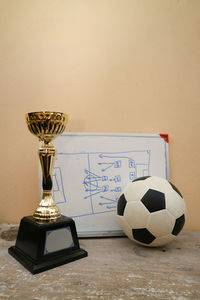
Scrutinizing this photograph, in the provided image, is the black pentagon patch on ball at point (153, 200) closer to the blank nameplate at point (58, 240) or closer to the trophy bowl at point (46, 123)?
the blank nameplate at point (58, 240)

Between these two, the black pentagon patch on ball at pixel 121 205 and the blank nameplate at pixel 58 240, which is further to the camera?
the black pentagon patch on ball at pixel 121 205

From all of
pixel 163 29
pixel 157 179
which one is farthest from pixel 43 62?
pixel 157 179

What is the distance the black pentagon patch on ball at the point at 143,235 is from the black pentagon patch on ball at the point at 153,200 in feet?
0.27

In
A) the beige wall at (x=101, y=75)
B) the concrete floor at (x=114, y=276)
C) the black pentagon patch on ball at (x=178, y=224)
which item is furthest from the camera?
the beige wall at (x=101, y=75)

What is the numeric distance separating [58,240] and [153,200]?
37 centimetres

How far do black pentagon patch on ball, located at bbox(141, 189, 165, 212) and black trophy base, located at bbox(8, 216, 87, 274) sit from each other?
11.3 inches

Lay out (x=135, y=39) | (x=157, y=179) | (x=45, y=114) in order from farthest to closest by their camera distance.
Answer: (x=135, y=39), (x=157, y=179), (x=45, y=114)

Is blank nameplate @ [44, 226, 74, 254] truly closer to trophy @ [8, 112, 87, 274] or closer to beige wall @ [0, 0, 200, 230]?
trophy @ [8, 112, 87, 274]

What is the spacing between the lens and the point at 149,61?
1192 millimetres

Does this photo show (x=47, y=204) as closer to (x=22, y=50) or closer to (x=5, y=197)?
(x=5, y=197)

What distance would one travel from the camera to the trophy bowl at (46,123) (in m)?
0.81

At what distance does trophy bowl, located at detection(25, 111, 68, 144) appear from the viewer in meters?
0.81

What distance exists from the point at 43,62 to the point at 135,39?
19.5 inches

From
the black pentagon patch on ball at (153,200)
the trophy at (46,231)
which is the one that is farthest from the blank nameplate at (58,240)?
the black pentagon patch on ball at (153,200)
